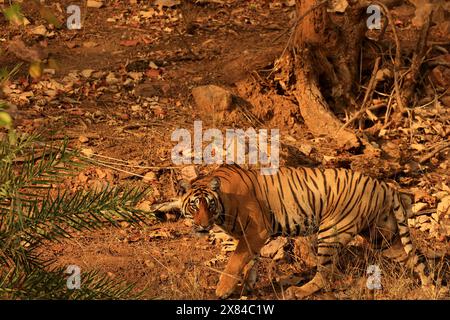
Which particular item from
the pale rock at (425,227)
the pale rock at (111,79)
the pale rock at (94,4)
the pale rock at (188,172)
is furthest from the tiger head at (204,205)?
the pale rock at (94,4)

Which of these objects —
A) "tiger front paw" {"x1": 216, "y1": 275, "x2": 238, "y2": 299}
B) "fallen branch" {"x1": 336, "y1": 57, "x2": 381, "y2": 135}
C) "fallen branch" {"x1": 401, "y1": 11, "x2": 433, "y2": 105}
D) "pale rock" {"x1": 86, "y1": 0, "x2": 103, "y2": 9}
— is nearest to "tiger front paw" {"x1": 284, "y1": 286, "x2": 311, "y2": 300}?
"tiger front paw" {"x1": 216, "y1": 275, "x2": 238, "y2": 299}

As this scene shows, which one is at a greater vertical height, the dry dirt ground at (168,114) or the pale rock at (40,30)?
the pale rock at (40,30)

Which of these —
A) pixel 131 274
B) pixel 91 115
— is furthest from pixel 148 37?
pixel 131 274

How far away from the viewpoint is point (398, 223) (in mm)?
6453

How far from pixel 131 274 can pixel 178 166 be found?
152cm

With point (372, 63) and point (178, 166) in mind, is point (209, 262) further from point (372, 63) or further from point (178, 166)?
point (372, 63)

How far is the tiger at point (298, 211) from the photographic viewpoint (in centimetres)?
617

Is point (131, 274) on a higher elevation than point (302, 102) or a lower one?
lower

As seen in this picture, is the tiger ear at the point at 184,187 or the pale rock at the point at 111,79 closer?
the tiger ear at the point at 184,187

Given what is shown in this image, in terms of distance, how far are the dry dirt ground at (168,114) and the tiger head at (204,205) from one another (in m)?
0.43

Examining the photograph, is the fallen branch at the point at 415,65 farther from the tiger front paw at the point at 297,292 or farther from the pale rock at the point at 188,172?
the tiger front paw at the point at 297,292

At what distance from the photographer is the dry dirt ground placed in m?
6.73

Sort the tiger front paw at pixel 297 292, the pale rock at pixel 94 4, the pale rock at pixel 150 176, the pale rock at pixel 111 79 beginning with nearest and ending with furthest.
→ 1. the tiger front paw at pixel 297 292
2. the pale rock at pixel 150 176
3. the pale rock at pixel 111 79
4. the pale rock at pixel 94 4

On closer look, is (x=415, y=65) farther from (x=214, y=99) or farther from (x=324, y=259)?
(x=324, y=259)
